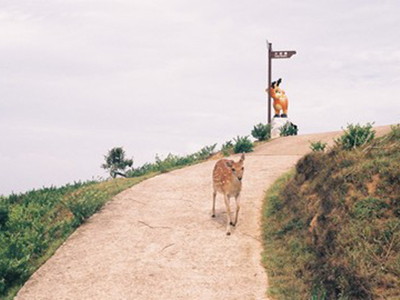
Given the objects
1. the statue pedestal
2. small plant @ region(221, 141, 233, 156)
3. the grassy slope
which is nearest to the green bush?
small plant @ region(221, 141, 233, 156)

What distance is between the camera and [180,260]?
11.7 meters

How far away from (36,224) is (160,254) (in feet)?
Answer: 17.6

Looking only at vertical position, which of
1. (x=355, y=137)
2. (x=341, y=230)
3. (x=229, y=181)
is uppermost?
(x=355, y=137)

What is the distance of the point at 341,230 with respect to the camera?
10.2 meters

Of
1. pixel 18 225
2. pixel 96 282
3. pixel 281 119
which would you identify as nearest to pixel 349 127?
pixel 96 282

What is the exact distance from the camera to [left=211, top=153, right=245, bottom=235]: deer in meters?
12.7

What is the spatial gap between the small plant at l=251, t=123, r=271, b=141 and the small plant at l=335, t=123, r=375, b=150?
44.4 ft

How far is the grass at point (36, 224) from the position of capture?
12.0 m

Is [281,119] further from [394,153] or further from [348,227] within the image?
[348,227]

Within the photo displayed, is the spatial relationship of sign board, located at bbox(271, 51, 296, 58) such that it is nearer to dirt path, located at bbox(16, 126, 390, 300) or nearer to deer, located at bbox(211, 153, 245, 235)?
dirt path, located at bbox(16, 126, 390, 300)

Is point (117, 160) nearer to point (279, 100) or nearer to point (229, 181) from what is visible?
point (279, 100)

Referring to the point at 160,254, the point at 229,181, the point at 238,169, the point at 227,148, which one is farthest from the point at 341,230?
the point at 227,148

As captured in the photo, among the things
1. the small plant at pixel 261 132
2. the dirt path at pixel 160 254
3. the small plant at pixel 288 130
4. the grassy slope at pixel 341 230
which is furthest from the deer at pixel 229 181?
the small plant at pixel 288 130

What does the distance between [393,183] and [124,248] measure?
6881 mm
